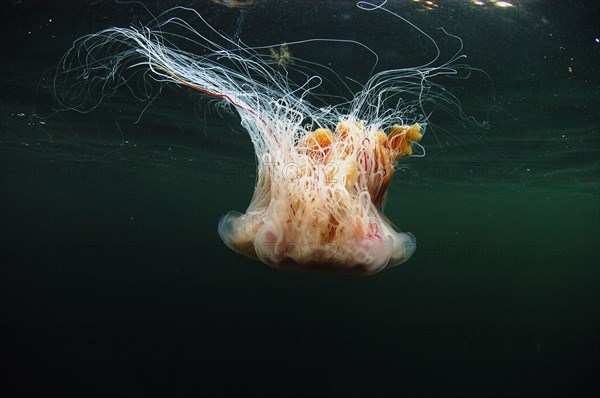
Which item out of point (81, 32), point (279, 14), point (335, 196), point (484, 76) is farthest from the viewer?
point (484, 76)

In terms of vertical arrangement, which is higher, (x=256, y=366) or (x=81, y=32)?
(x=81, y=32)

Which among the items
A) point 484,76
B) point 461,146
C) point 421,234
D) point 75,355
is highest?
point 484,76

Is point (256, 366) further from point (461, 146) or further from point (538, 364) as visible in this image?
point (538, 364)

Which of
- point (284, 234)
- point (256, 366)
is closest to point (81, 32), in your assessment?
point (284, 234)

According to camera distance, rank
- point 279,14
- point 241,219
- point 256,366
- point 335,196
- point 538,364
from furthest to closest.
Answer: point 538,364 < point 256,366 < point 279,14 < point 241,219 < point 335,196

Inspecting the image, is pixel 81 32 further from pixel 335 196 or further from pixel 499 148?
pixel 499 148

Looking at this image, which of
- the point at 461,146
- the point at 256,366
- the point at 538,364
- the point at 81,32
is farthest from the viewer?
the point at 538,364

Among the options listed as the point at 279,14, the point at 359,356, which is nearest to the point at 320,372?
the point at 359,356

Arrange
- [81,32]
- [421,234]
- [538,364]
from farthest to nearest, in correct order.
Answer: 1. [421,234]
2. [538,364]
3. [81,32]

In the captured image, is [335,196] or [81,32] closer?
[335,196]
